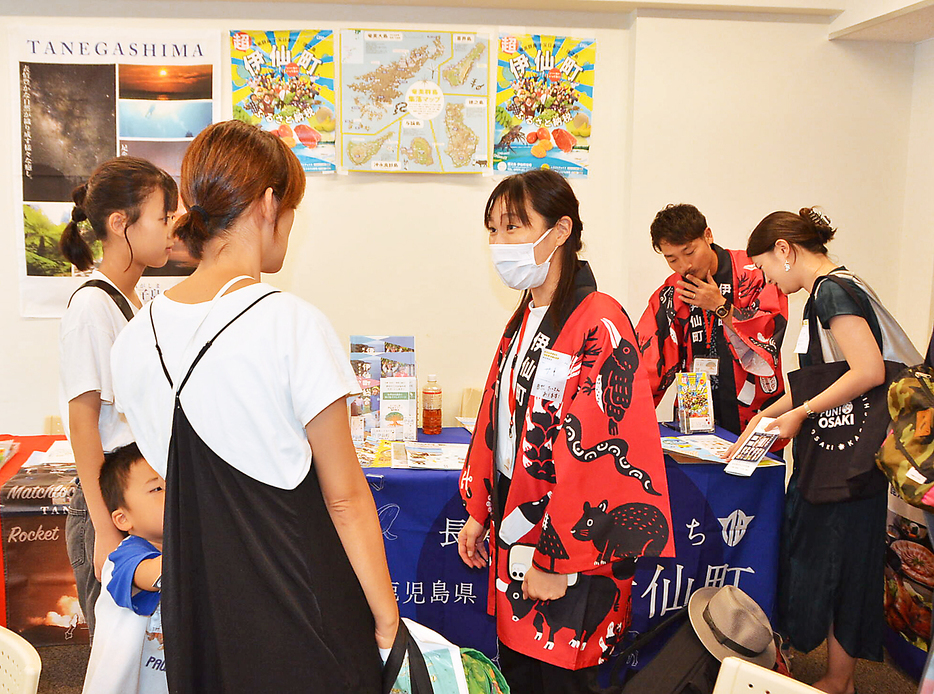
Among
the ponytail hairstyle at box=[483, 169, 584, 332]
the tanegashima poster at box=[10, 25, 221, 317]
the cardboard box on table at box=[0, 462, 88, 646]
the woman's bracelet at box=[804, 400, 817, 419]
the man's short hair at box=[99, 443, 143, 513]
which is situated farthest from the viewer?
the tanegashima poster at box=[10, 25, 221, 317]

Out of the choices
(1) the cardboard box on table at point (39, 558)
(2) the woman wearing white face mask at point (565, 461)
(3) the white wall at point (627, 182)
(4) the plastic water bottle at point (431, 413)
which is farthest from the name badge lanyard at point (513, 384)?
(1) the cardboard box on table at point (39, 558)

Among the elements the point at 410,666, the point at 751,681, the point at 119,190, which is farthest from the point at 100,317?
the point at 751,681

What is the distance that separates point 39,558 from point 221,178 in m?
2.20

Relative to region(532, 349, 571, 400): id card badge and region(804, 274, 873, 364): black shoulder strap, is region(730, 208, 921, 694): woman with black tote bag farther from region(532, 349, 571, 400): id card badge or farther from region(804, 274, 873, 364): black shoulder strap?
region(532, 349, 571, 400): id card badge

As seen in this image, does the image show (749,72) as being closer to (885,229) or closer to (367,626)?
(885,229)

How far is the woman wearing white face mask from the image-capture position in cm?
156

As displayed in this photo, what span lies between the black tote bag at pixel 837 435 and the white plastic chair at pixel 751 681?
1.21m

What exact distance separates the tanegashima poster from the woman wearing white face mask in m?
1.98

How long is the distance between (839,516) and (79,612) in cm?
270

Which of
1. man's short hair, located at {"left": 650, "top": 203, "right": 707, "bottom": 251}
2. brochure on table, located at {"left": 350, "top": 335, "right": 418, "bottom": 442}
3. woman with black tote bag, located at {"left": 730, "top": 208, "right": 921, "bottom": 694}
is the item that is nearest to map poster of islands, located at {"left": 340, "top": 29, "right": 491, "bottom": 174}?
man's short hair, located at {"left": 650, "top": 203, "right": 707, "bottom": 251}

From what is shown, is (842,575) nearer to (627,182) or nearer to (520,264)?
(520,264)

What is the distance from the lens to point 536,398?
5.33 feet

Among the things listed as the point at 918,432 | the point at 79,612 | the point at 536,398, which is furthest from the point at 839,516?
the point at 79,612

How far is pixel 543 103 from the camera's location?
321 centimetres
